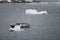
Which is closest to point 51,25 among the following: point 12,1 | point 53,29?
point 53,29

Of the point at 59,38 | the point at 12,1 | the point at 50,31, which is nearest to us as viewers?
the point at 59,38

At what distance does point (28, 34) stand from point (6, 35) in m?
0.16

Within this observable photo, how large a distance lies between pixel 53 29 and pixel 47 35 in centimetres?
13

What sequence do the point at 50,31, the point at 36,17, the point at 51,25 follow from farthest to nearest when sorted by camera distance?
the point at 36,17 < the point at 51,25 < the point at 50,31

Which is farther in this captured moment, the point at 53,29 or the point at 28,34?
the point at 53,29

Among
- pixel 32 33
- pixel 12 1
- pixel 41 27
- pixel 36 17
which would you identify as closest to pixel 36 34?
pixel 32 33

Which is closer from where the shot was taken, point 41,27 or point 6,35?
point 6,35

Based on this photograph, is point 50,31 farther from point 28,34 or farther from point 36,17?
point 36,17

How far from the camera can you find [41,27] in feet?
3.59

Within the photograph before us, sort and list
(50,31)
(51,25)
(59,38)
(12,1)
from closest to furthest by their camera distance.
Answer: (59,38) < (50,31) < (51,25) < (12,1)

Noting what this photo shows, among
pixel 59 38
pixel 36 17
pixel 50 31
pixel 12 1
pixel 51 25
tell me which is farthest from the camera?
pixel 12 1

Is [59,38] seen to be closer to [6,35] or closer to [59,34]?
[59,34]

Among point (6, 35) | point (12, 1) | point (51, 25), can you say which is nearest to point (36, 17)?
point (51, 25)

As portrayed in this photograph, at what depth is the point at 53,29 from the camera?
3.43 feet
